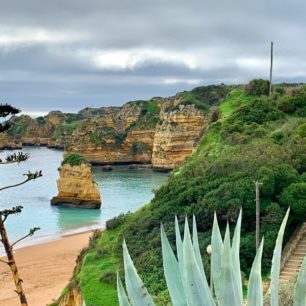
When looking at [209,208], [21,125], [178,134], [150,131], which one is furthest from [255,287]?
[21,125]

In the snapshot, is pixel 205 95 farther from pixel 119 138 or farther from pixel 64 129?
pixel 64 129

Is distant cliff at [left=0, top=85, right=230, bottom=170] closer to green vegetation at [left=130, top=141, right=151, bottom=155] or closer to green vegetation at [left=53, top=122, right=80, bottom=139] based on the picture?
green vegetation at [left=130, top=141, right=151, bottom=155]

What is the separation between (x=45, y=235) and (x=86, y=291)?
22.4m

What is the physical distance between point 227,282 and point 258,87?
3865 cm

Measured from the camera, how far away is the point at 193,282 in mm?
3793

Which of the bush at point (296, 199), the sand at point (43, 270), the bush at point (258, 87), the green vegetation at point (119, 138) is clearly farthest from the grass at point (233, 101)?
the green vegetation at point (119, 138)

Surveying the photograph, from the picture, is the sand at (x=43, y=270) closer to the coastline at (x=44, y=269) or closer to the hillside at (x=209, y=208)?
the coastline at (x=44, y=269)

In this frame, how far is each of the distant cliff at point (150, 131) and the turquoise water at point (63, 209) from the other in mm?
3198

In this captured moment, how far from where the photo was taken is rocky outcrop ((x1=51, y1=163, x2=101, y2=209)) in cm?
4603

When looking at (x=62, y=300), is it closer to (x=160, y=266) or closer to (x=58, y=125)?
(x=160, y=266)

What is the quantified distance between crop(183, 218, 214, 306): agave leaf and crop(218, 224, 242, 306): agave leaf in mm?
153

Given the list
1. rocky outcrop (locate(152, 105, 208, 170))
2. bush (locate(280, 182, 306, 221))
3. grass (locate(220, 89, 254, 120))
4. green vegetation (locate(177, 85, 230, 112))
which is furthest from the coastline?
green vegetation (locate(177, 85, 230, 112))

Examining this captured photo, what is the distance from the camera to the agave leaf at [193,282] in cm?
377

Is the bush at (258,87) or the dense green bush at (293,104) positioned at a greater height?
the bush at (258,87)
